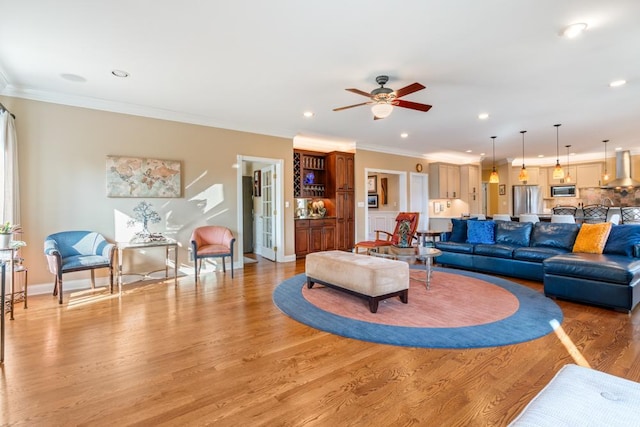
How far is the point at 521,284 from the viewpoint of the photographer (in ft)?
14.9

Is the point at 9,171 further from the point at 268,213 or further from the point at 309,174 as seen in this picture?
the point at 309,174

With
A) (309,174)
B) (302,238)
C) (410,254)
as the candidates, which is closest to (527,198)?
(309,174)

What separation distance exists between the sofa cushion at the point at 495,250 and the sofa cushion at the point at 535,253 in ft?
0.31

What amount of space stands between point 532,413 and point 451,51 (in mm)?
3143

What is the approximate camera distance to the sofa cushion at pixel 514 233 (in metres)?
5.20

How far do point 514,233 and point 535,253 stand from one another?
28.9 inches

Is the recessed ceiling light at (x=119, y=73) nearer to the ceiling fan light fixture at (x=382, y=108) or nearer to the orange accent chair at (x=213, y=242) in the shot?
the orange accent chair at (x=213, y=242)

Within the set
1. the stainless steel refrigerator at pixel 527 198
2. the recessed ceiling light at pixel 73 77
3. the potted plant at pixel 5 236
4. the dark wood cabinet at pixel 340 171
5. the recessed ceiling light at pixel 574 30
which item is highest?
the recessed ceiling light at pixel 73 77

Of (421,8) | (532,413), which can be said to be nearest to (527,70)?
(421,8)

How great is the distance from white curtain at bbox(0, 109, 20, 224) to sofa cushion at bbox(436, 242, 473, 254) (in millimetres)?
6351

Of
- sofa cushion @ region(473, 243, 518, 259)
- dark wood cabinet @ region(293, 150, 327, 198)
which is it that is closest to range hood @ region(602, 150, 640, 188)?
sofa cushion @ region(473, 243, 518, 259)

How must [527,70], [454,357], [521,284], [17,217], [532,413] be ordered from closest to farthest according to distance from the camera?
[532,413] → [454,357] → [527,70] → [17,217] → [521,284]

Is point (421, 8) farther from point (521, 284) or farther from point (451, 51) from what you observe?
point (521, 284)

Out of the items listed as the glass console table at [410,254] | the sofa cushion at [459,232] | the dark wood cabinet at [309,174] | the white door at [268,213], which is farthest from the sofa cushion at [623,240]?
the white door at [268,213]
